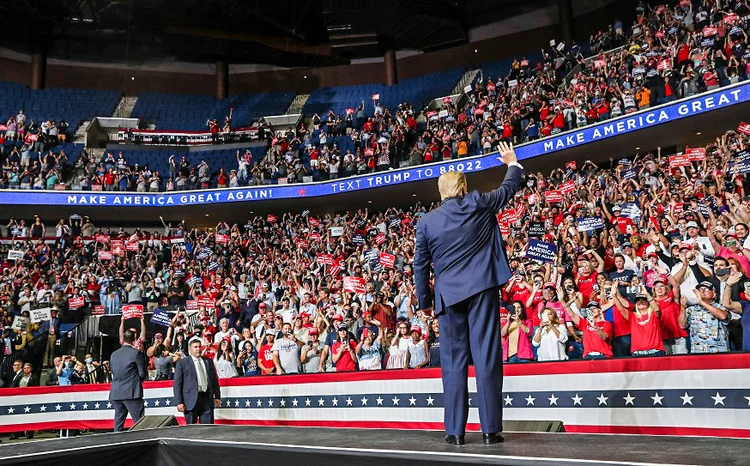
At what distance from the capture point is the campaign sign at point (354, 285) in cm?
1438

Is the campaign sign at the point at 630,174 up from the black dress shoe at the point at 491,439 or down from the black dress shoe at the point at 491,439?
up

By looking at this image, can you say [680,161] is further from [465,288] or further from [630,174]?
[465,288]

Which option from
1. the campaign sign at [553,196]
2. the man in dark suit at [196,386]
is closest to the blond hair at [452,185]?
the man in dark suit at [196,386]

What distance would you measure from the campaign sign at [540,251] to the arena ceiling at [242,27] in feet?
66.9

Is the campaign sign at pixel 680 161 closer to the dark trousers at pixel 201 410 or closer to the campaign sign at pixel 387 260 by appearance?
the campaign sign at pixel 387 260

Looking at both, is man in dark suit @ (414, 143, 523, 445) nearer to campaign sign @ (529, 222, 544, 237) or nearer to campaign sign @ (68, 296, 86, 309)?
campaign sign @ (529, 222, 544, 237)

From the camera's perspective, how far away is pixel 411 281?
1456 centimetres

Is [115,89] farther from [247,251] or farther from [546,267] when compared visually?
[546,267]

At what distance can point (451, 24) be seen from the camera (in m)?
31.4

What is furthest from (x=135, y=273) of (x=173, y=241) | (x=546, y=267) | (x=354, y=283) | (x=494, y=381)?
(x=494, y=381)

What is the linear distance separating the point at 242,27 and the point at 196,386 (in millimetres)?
27006

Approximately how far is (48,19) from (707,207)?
100 ft

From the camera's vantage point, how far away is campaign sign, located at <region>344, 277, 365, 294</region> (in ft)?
47.2

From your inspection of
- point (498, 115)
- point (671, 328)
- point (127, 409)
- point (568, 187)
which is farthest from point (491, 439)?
point (498, 115)
